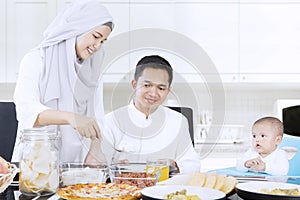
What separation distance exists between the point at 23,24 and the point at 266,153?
1.56 m

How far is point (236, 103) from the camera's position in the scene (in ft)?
9.68

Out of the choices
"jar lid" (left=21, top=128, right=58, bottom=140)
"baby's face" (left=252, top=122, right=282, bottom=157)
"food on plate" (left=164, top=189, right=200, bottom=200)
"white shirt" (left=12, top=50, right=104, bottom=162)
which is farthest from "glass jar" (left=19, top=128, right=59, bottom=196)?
"baby's face" (left=252, top=122, right=282, bottom=157)

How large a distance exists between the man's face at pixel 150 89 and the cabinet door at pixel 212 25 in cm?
121

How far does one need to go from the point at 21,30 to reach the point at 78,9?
3.24 feet

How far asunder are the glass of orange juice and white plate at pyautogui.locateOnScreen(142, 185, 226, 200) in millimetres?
116

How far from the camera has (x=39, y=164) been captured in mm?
925

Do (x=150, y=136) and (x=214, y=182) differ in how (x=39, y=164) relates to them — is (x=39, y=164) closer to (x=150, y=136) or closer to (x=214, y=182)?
(x=214, y=182)

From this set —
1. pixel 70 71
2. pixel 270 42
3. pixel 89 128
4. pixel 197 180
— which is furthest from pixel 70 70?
pixel 270 42

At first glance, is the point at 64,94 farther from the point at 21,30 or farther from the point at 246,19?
the point at 246,19

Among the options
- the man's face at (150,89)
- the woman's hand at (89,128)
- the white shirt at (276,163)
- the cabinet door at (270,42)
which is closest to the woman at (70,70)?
the man's face at (150,89)

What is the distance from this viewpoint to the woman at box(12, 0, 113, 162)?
1692mm

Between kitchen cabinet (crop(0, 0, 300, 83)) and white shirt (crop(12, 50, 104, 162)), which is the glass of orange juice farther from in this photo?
kitchen cabinet (crop(0, 0, 300, 83))

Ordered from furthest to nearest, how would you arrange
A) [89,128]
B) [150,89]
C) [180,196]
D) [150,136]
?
1. [150,136]
2. [150,89]
3. [89,128]
4. [180,196]

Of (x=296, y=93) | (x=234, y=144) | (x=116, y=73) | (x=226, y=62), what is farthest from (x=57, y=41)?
(x=296, y=93)
